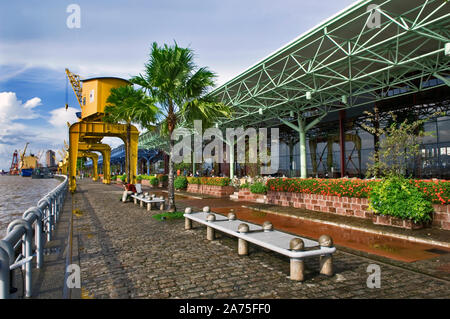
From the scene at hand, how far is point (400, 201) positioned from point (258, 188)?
25.2 ft

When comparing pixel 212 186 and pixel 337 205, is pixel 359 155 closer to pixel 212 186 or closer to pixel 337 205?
pixel 212 186

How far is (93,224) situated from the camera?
903cm

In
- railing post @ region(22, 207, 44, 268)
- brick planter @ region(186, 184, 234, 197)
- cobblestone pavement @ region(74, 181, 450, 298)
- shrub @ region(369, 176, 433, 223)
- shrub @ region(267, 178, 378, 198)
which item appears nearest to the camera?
cobblestone pavement @ region(74, 181, 450, 298)

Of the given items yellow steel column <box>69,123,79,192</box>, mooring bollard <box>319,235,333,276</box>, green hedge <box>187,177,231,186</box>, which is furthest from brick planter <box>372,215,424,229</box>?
yellow steel column <box>69,123,79,192</box>

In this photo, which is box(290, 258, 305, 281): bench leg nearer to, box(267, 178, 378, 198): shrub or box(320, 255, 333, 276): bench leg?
box(320, 255, 333, 276): bench leg

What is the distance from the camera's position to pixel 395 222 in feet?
25.4

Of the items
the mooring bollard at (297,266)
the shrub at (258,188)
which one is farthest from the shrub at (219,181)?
the mooring bollard at (297,266)

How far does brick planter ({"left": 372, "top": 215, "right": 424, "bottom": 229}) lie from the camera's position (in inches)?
290

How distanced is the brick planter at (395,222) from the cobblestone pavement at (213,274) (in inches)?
114

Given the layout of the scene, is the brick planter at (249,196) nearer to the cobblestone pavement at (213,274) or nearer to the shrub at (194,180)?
the shrub at (194,180)

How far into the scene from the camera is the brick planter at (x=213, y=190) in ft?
63.4

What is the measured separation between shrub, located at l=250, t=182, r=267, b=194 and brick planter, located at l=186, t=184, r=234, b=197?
454 centimetres

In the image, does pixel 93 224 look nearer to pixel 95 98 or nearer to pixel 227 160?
pixel 95 98
